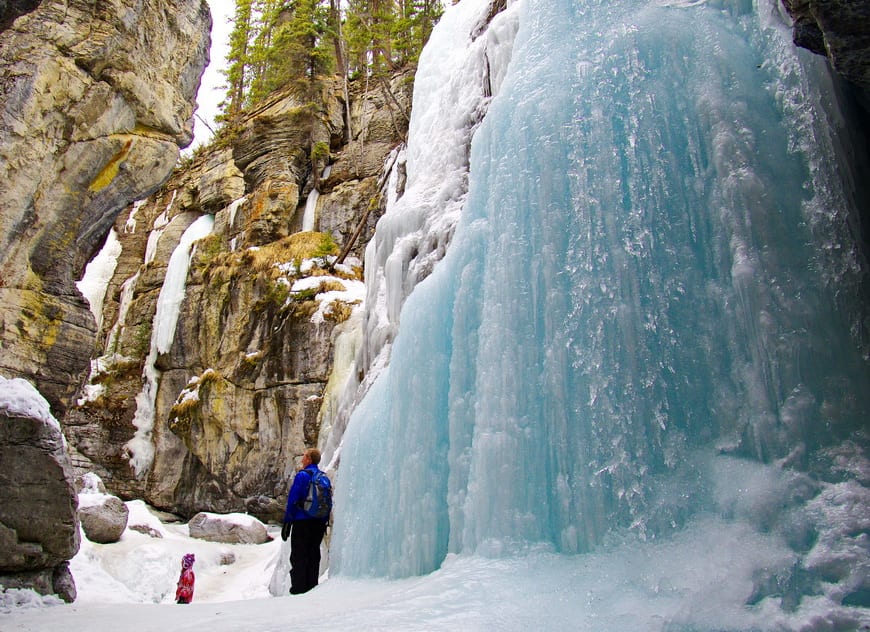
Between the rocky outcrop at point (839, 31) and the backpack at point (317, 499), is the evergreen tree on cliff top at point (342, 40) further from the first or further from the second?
the rocky outcrop at point (839, 31)

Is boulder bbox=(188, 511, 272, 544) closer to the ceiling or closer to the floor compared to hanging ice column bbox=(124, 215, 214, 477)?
closer to the floor

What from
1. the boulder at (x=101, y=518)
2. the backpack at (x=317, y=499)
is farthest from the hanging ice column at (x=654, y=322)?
the boulder at (x=101, y=518)

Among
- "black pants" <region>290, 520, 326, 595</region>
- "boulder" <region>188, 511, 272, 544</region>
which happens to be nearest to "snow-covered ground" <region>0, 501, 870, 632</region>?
"black pants" <region>290, 520, 326, 595</region>

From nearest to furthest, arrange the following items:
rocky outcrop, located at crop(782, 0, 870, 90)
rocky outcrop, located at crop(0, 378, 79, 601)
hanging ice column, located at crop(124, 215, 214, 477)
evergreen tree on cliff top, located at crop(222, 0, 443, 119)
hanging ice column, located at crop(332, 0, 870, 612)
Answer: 1. rocky outcrop, located at crop(782, 0, 870, 90)
2. hanging ice column, located at crop(332, 0, 870, 612)
3. rocky outcrop, located at crop(0, 378, 79, 601)
4. hanging ice column, located at crop(124, 215, 214, 477)
5. evergreen tree on cliff top, located at crop(222, 0, 443, 119)

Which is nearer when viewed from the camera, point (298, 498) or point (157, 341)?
point (298, 498)

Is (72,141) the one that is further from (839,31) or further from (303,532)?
(839,31)

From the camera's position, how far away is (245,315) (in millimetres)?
13680

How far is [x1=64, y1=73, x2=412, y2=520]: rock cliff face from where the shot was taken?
1232cm

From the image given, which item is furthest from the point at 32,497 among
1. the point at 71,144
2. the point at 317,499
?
the point at 71,144

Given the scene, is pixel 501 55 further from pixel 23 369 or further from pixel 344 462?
pixel 23 369

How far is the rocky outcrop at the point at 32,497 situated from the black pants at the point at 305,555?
167 cm

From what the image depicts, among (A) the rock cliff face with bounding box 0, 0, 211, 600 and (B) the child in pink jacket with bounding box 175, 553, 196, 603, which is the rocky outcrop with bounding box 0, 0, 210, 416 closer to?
(A) the rock cliff face with bounding box 0, 0, 211, 600

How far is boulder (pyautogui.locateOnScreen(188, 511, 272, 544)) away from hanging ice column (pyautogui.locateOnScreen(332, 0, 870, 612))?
24.2 feet

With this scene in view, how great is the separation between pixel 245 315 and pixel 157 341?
3526mm
